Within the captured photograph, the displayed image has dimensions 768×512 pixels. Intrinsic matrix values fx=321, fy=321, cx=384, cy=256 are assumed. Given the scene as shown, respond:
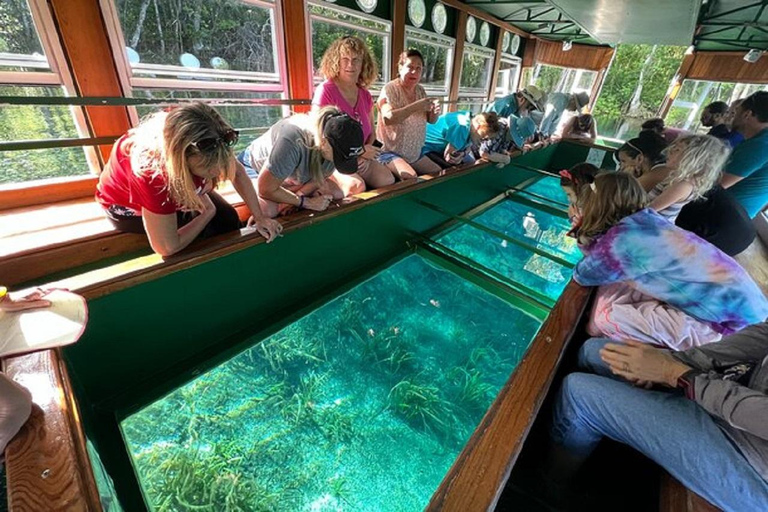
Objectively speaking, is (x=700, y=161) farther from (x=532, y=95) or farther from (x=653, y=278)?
(x=532, y=95)

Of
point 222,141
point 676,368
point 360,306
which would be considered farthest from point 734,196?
point 222,141

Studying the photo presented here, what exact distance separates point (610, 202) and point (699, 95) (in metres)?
11.7

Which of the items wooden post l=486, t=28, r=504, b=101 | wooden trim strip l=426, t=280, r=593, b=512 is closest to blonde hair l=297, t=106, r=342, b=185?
wooden trim strip l=426, t=280, r=593, b=512

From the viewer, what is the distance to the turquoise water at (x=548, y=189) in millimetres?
4441

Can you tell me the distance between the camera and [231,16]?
319 cm

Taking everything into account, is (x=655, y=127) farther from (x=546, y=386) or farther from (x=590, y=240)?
(x=546, y=386)

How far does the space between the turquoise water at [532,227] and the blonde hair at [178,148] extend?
2.69 metres

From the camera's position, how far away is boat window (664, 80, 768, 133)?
829 centimetres

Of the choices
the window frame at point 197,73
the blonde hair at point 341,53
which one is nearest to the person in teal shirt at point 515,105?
the blonde hair at point 341,53

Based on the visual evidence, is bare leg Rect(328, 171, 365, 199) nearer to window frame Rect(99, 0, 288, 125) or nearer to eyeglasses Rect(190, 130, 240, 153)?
eyeglasses Rect(190, 130, 240, 153)

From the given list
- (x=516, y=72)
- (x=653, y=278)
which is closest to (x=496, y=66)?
(x=516, y=72)

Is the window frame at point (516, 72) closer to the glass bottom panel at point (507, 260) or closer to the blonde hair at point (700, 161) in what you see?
the glass bottom panel at point (507, 260)

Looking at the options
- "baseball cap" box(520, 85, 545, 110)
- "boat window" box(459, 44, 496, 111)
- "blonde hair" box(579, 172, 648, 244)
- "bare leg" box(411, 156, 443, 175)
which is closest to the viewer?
"blonde hair" box(579, 172, 648, 244)

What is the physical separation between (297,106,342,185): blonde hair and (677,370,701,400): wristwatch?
160 cm
